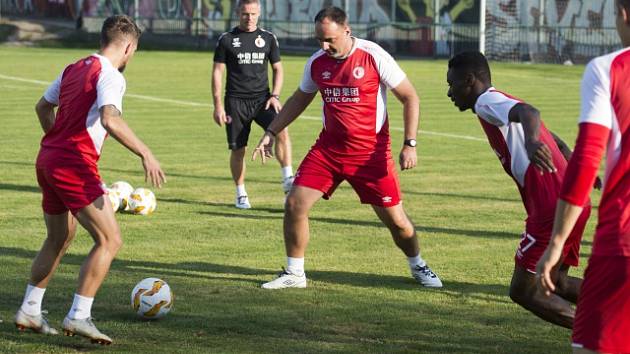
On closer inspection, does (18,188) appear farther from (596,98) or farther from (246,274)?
(596,98)

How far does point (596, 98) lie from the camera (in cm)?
509

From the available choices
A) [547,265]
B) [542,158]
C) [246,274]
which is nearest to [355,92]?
[246,274]

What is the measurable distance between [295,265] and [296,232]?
0.88ft

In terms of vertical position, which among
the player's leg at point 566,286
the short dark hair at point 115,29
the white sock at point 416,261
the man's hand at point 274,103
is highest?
the short dark hair at point 115,29

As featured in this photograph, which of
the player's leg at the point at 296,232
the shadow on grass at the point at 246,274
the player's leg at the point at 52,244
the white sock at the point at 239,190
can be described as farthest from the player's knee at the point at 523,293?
the white sock at the point at 239,190

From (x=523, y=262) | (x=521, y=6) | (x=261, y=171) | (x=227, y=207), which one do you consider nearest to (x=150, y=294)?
(x=523, y=262)

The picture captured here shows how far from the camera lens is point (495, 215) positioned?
13445 millimetres

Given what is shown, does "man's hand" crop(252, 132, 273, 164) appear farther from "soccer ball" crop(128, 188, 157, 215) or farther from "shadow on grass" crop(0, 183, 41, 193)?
"shadow on grass" crop(0, 183, 41, 193)

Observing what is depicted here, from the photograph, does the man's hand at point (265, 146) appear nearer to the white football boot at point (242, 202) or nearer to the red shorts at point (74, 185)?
the red shorts at point (74, 185)

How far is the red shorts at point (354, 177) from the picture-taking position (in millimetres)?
9766

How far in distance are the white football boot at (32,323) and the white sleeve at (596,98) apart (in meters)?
4.37

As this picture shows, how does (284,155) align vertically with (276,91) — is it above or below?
below

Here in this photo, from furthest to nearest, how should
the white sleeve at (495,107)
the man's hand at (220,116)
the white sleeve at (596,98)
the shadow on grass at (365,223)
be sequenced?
the man's hand at (220,116) < the shadow on grass at (365,223) < the white sleeve at (495,107) < the white sleeve at (596,98)

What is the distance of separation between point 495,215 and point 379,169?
394 centimetres
